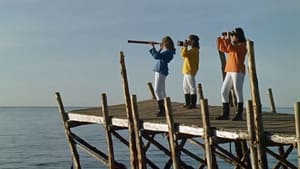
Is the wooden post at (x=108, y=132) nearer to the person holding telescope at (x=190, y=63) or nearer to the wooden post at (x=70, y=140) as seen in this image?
the wooden post at (x=70, y=140)

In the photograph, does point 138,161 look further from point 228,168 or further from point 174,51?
point 228,168

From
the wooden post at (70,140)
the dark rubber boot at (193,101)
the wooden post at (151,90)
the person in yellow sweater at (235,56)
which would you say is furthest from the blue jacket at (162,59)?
the wooden post at (151,90)

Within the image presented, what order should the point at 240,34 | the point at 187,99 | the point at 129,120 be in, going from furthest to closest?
1. the point at 187,99
2. the point at 129,120
3. the point at 240,34

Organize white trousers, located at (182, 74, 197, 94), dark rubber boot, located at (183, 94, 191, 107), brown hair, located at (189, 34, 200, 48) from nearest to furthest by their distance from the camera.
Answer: brown hair, located at (189, 34, 200, 48), white trousers, located at (182, 74, 197, 94), dark rubber boot, located at (183, 94, 191, 107)

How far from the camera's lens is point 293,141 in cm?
895

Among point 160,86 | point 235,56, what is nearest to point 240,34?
point 235,56

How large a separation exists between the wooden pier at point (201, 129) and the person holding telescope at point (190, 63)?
35cm

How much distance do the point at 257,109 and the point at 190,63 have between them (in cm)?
481

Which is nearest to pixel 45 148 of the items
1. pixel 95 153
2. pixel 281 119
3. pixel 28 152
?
pixel 28 152

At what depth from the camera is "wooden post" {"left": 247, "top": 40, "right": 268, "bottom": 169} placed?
9.43 m

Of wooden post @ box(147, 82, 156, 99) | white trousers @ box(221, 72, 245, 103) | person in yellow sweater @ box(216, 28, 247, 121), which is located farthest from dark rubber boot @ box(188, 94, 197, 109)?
wooden post @ box(147, 82, 156, 99)

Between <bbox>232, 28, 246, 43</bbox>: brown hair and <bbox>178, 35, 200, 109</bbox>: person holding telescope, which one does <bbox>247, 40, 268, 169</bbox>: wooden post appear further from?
<bbox>178, 35, 200, 109</bbox>: person holding telescope

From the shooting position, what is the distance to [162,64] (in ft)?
45.9

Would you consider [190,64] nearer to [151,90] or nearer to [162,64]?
[162,64]
